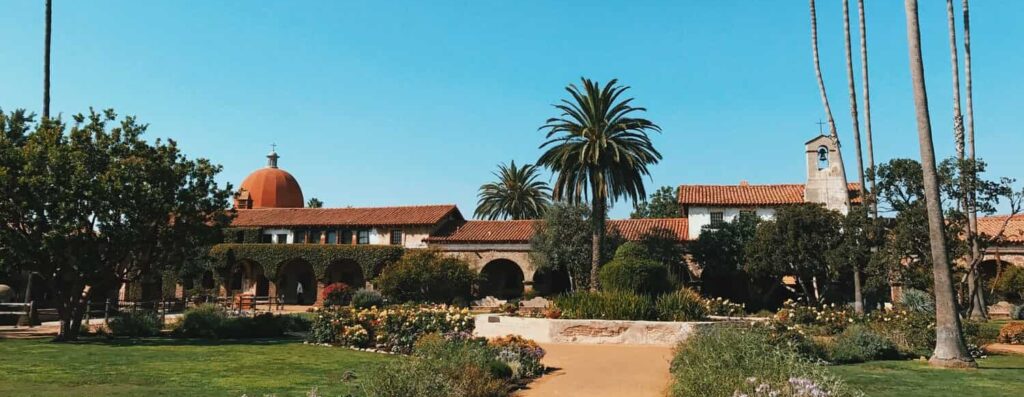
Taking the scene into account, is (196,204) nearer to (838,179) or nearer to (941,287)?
(941,287)

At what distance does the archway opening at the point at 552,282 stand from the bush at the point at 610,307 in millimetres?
24641

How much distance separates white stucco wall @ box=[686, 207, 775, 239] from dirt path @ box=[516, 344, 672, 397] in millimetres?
25167

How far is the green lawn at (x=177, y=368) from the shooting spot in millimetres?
10828

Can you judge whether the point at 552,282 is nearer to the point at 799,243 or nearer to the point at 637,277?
the point at 799,243

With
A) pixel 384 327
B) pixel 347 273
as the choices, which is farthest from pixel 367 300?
pixel 384 327

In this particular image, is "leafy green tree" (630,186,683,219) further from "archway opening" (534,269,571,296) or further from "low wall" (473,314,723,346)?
"low wall" (473,314,723,346)

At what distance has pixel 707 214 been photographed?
134 ft

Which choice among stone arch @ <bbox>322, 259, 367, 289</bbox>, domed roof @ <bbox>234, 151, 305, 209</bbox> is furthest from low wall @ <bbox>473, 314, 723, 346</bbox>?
domed roof @ <bbox>234, 151, 305, 209</bbox>

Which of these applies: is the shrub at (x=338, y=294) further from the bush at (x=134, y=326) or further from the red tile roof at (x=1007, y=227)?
the red tile roof at (x=1007, y=227)

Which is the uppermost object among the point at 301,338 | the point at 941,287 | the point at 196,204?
the point at 196,204

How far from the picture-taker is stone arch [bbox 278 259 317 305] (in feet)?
162

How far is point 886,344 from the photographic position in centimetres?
1577

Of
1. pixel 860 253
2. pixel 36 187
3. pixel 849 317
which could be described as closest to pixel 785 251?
pixel 860 253

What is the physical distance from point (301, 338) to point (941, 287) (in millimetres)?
16372
